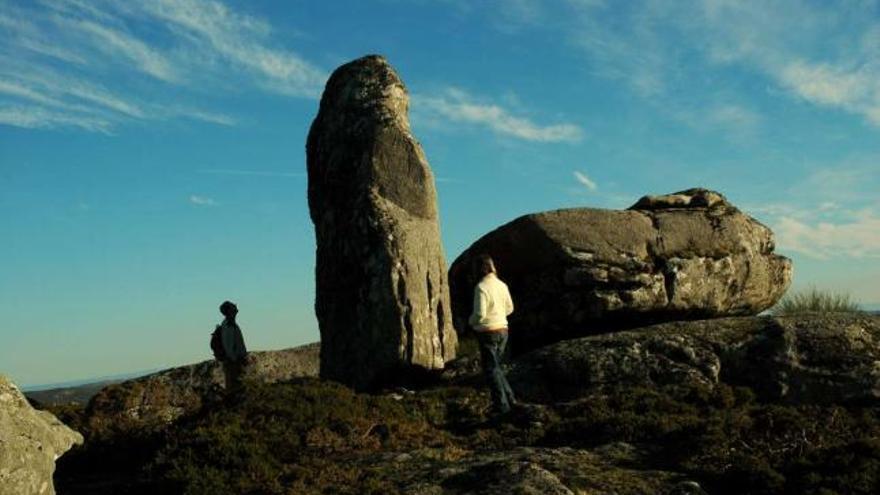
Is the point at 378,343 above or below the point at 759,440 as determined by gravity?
above

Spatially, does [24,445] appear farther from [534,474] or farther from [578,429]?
[578,429]

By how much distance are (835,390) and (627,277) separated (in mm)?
5453

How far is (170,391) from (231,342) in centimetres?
567

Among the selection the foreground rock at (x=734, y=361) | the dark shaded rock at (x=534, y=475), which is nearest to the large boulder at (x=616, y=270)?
the foreground rock at (x=734, y=361)

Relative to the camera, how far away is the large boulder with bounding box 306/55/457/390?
19.4 m

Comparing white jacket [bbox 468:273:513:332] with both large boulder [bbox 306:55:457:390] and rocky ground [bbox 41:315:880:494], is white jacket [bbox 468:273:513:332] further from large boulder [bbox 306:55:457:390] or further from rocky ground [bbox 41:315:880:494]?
large boulder [bbox 306:55:457:390]

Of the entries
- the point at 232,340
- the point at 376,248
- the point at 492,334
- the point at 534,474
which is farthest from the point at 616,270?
the point at 534,474

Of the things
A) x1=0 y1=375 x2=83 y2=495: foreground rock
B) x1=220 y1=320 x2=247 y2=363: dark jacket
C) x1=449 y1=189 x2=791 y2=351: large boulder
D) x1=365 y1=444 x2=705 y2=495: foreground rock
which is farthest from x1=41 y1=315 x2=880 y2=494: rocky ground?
x1=220 y1=320 x2=247 y2=363: dark jacket

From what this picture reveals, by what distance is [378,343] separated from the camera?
19375 mm

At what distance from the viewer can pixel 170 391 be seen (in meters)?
25.2

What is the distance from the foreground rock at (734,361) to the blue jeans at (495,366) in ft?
5.83

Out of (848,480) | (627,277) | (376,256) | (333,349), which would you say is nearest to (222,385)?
(333,349)

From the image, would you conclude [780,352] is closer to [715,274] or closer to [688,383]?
[688,383]

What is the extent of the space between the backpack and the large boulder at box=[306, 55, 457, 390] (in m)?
2.10
